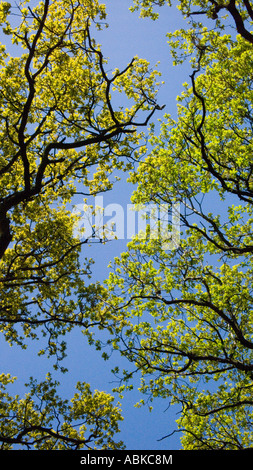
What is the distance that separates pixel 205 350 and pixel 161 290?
2.95 metres

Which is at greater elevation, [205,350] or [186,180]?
[186,180]

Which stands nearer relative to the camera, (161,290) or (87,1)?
(87,1)

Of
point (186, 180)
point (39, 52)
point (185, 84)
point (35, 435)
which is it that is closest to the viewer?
point (39, 52)

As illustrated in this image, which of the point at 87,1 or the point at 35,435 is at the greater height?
the point at 87,1

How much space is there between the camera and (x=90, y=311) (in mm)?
13695

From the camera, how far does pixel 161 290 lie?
1502cm
